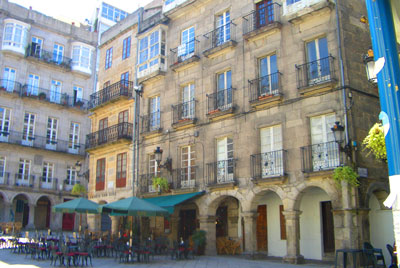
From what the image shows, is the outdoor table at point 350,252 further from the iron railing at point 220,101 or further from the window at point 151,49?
the window at point 151,49

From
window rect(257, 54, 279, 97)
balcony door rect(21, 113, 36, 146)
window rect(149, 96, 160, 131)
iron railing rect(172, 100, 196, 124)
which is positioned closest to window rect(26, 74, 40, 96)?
balcony door rect(21, 113, 36, 146)

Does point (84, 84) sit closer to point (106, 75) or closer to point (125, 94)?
point (106, 75)

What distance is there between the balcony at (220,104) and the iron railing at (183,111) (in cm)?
112

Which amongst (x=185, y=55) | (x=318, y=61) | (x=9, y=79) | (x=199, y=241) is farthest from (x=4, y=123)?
(x=318, y=61)

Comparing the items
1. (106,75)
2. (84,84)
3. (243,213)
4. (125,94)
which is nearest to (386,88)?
(243,213)

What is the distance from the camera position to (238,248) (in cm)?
1759

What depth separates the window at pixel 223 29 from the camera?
1802cm

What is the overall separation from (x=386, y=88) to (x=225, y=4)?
14083mm

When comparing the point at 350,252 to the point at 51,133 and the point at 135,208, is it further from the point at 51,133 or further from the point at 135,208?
the point at 51,133

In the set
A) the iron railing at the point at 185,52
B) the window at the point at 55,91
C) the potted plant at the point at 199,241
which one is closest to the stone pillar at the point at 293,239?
the potted plant at the point at 199,241

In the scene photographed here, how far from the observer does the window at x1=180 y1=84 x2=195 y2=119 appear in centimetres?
1886

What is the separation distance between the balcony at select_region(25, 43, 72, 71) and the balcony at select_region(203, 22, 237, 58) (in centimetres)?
2096

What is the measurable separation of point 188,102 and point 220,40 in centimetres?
315

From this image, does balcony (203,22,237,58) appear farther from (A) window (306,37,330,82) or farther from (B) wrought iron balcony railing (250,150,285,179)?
(B) wrought iron balcony railing (250,150,285,179)
